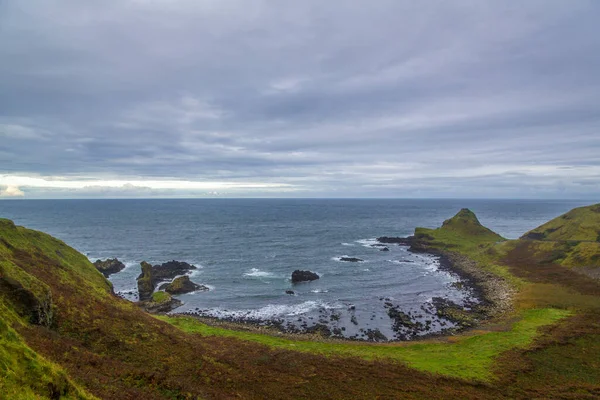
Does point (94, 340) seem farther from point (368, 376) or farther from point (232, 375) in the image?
point (368, 376)

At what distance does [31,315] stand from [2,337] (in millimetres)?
11094

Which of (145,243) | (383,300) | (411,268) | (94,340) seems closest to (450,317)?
(383,300)

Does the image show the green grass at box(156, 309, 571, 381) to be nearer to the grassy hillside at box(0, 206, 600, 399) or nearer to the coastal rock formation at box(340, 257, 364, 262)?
the grassy hillside at box(0, 206, 600, 399)

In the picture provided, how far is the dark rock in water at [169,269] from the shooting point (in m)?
78.9

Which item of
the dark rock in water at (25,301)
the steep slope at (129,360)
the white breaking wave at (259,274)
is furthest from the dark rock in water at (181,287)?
the dark rock in water at (25,301)

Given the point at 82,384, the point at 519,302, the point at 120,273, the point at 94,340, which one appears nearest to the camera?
the point at 82,384

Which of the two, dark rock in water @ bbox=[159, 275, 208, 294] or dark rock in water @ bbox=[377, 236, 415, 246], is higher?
dark rock in water @ bbox=[377, 236, 415, 246]

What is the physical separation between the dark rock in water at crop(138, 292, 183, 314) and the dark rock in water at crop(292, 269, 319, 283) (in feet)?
85.3

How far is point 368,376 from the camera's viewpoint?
31.9 metres

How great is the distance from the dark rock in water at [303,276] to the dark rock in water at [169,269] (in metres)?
28.4

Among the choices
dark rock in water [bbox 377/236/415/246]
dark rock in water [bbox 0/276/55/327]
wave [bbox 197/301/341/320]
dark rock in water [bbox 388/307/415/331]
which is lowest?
wave [bbox 197/301/341/320]

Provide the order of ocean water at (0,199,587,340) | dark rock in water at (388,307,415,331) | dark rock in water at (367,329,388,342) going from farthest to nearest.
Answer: ocean water at (0,199,587,340), dark rock in water at (388,307,415,331), dark rock in water at (367,329,388,342)

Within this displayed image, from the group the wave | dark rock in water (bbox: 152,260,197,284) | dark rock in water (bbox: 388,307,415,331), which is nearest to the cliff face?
the wave

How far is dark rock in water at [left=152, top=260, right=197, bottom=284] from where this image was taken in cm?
7894
